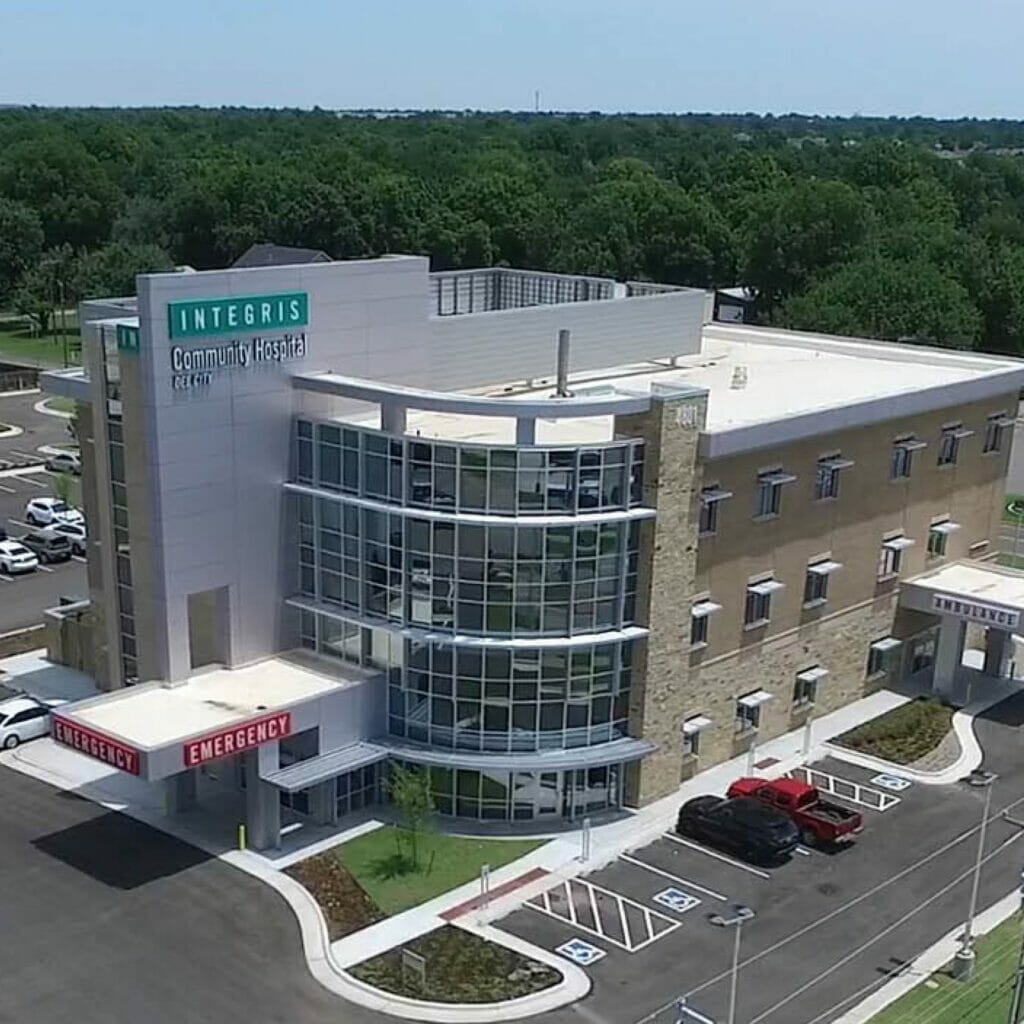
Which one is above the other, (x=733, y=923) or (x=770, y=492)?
(x=770, y=492)

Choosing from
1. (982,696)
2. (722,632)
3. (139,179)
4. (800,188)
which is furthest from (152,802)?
(139,179)

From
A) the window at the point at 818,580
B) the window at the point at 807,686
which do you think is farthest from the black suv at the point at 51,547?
the window at the point at 818,580

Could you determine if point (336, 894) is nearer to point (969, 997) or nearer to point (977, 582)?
point (969, 997)

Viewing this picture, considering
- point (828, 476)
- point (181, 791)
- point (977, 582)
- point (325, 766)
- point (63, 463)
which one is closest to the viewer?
point (325, 766)

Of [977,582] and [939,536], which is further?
[939,536]

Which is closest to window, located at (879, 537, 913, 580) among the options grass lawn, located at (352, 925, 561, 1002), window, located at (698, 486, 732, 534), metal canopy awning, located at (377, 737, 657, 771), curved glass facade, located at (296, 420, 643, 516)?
window, located at (698, 486, 732, 534)

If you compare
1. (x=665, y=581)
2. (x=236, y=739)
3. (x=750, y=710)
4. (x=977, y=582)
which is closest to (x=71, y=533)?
(x=236, y=739)

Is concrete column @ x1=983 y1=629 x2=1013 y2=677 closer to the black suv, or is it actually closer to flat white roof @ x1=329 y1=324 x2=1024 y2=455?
flat white roof @ x1=329 y1=324 x2=1024 y2=455
